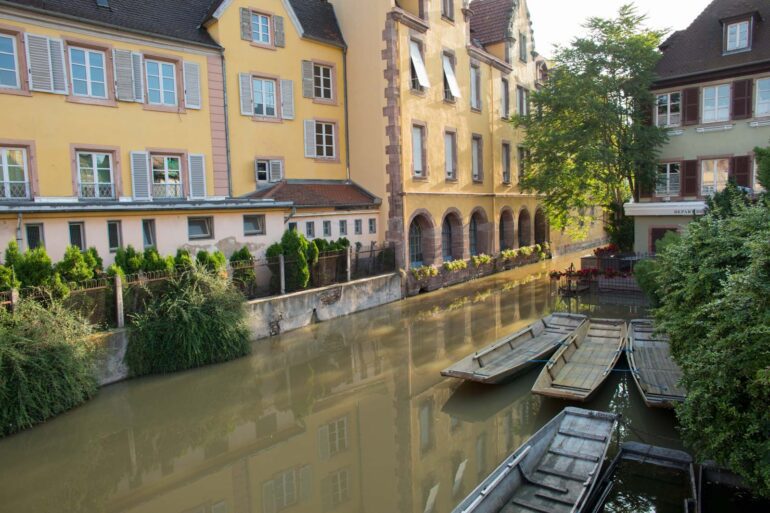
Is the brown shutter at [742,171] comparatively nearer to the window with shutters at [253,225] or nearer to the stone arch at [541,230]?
Answer: the stone arch at [541,230]

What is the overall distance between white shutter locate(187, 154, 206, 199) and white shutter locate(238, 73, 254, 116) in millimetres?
2443

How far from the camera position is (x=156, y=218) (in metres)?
16.2

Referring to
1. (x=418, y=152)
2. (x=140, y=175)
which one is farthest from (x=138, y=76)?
(x=418, y=152)

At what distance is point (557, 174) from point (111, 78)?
18.1m

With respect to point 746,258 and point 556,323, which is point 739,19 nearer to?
point 556,323

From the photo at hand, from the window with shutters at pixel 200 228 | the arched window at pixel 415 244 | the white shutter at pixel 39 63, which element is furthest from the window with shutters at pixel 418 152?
the white shutter at pixel 39 63

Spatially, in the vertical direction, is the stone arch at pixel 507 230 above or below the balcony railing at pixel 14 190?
below

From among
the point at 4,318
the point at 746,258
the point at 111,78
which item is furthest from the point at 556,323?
the point at 111,78

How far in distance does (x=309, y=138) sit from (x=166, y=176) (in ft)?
19.7

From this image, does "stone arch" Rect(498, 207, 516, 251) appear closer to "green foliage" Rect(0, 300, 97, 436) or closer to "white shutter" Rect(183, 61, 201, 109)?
"white shutter" Rect(183, 61, 201, 109)

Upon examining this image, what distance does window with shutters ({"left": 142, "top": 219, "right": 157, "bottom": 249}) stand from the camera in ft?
53.1

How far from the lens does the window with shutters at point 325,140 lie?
23.5 m

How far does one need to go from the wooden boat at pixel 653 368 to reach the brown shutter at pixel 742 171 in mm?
11117

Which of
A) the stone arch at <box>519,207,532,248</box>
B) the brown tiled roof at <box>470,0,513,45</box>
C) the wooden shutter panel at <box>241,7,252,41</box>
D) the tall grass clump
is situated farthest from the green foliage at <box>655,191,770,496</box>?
the brown tiled roof at <box>470,0,513,45</box>
